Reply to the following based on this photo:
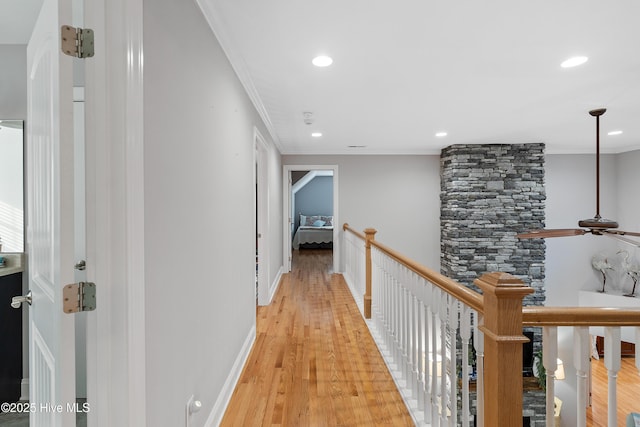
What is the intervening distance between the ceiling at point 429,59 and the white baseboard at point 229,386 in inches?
82.2

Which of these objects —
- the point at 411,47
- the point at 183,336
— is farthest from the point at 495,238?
the point at 183,336

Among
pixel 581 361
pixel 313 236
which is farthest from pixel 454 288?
pixel 313 236

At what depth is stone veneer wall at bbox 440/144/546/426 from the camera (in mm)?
5574

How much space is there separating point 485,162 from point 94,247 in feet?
19.3

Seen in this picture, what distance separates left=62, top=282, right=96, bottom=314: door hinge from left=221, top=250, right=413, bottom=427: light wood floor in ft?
4.31

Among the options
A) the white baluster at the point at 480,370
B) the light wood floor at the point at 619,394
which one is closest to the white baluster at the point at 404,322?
the white baluster at the point at 480,370

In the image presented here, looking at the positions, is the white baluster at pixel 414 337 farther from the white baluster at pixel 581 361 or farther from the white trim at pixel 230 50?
the white trim at pixel 230 50

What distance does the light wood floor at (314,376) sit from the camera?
6.33 feet

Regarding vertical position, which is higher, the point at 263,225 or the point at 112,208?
the point at 112,208

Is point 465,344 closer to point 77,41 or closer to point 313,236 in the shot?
point 77,41

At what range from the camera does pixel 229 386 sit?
Answer: 2.11 metres

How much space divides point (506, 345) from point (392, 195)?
5.39 meters

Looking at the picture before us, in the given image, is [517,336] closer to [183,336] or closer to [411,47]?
[183,336]

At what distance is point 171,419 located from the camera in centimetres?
129
